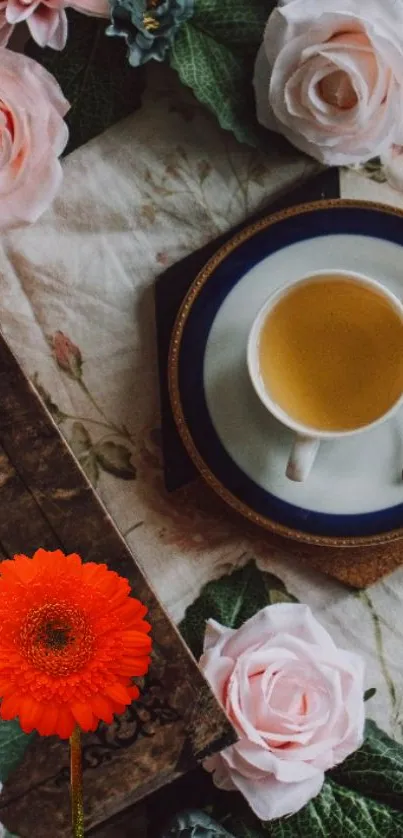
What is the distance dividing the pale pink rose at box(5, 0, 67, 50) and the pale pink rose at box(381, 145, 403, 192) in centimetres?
24

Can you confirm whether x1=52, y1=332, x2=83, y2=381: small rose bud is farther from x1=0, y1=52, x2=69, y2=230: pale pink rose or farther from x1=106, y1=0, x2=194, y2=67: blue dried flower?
x1=106, y1=0, x2=194, y2=67: blue dried flower

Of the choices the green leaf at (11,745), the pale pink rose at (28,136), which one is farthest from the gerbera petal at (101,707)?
the pale pink rose at (28,136)

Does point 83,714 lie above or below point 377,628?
above

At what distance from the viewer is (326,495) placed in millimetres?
728

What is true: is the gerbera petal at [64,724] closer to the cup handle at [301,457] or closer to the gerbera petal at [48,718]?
the gerbera petal at [48,718]

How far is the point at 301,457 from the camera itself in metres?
0.69

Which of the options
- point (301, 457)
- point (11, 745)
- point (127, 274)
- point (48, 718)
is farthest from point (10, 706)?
point (127, 274)

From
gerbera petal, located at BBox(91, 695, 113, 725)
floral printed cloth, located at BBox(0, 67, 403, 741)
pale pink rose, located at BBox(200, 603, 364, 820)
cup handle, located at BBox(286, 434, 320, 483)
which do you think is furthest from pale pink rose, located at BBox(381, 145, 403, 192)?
gerbera petal, located at BBox(91, 695, 113, 725)

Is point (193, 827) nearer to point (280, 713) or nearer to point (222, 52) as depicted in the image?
point (280, 713)

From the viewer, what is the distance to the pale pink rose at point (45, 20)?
2.39ft

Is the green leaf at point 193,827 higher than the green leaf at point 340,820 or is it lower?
lower

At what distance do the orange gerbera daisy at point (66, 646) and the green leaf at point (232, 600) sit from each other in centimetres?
21

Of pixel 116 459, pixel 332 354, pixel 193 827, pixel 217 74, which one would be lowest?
pixel 193 827

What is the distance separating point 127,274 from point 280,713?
1.06 ft
